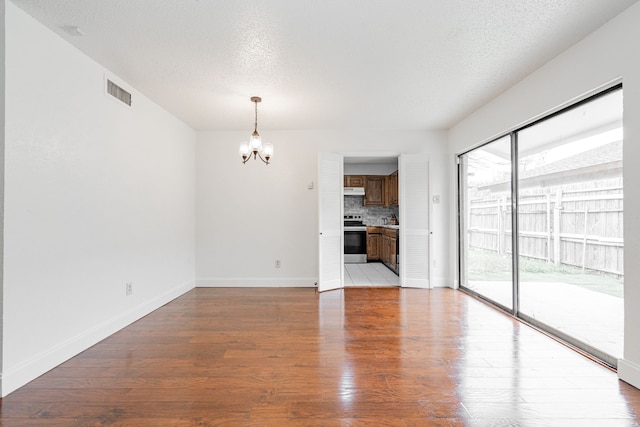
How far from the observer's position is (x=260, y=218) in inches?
196

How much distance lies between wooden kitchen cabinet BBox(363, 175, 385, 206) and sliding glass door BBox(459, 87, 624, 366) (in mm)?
3559

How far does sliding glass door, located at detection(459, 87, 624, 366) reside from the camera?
242 cm

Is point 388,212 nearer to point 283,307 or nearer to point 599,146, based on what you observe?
point 283,307

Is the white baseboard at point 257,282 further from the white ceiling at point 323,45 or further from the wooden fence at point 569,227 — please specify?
the wooden fence at point 569,227

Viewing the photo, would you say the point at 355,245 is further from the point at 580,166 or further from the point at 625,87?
the point at 625,87

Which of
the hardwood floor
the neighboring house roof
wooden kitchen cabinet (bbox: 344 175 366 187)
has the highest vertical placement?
wooden kitchen cabinet (bbox: 344 175 366 187)

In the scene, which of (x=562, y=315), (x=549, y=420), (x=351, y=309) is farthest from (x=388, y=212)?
(x=549, y=420)

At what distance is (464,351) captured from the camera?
258cm

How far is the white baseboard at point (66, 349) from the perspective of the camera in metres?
2.03

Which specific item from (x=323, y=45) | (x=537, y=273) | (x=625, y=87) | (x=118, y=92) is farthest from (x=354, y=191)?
(x=625, y=87)

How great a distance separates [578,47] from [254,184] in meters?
4.06

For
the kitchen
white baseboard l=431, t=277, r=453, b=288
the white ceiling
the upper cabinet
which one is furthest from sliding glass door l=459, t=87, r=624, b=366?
the upper cabinet

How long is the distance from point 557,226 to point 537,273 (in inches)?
22.7

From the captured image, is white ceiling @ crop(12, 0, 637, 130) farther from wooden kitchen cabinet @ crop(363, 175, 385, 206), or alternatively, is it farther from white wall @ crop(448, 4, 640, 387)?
wooden kitchen cabinet @ crop(363, 175, 385, 206)
